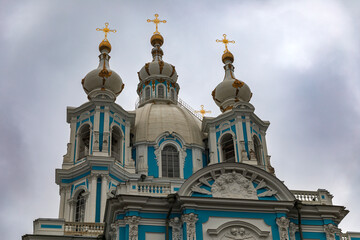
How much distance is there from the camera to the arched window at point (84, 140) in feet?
108

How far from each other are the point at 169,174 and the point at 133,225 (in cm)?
1013

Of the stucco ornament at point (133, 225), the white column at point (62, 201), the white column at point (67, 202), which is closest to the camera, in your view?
the stucco ornament at point (133, 225)

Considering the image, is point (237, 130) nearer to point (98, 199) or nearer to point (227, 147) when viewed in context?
point (227, 147)

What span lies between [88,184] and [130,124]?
519 cm

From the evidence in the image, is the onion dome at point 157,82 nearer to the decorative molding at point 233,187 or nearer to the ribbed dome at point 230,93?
the ribbed dome at point 230,93

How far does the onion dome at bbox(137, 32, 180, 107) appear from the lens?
129 feet

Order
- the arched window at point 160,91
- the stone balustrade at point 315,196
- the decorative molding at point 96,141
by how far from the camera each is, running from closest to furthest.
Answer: the stone balustrade at point 315,196 < the decorative molding at point 96,141 < the arched window at point 160,91

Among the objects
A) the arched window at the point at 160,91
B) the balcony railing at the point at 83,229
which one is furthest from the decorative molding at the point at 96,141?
the arched window at the point at 160,91

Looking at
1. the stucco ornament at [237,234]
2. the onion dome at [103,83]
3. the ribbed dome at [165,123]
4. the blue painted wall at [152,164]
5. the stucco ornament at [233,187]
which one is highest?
the onion dome at [103,83]

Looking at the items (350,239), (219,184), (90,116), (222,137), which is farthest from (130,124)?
(350,239)

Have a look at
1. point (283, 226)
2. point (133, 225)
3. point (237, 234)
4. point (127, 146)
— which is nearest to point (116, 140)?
point (127, 146)

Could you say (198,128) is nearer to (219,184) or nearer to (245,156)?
(245,156)

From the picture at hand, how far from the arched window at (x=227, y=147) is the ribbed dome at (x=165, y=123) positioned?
127 cm

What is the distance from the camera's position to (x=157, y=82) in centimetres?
3972
